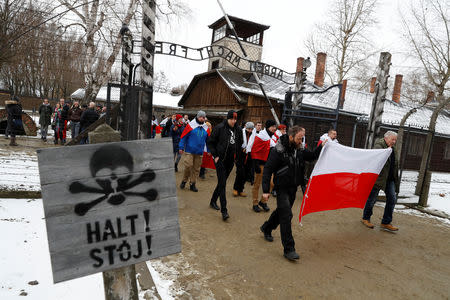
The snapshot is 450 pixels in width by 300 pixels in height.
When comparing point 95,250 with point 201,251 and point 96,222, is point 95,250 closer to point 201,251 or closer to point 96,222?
point 96,222

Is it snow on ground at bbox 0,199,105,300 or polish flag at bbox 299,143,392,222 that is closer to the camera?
snow on ground at bbox 0,199,105,300

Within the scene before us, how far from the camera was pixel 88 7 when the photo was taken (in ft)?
45.0

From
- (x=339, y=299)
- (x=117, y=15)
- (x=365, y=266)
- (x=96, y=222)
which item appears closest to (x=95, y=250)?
(x=96, y=222)

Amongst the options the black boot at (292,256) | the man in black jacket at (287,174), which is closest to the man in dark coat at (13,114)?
the man in black jacket at (287,174)

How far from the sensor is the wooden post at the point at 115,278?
5.67ft

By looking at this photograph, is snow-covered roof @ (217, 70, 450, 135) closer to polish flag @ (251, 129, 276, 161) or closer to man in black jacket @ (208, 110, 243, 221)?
polish flag @ (251, 129, 276, 161)

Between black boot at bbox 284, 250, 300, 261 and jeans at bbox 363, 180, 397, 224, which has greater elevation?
jeans at bbox 363, 180, 397, 224

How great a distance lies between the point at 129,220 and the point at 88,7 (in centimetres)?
1549

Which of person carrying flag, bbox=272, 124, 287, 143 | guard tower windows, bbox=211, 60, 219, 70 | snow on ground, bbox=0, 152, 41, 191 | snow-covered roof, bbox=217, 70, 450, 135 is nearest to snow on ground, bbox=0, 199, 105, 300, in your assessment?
snow on ground, bbox=0, 152, 41, 191

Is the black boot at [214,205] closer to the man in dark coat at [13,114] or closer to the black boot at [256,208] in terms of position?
the black boot at [256,208]

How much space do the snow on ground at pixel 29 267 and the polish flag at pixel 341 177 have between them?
3.06 metres

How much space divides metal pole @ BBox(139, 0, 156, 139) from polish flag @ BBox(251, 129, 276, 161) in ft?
8.76

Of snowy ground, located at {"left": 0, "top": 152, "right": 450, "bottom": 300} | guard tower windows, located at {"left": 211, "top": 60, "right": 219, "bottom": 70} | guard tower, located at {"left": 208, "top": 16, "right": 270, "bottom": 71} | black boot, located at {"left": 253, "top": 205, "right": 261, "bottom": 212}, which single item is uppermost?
guard tower, located at {"left": 208, "top": 16, "right": 270, "bottom": 71}

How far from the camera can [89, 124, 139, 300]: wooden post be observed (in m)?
1.73
